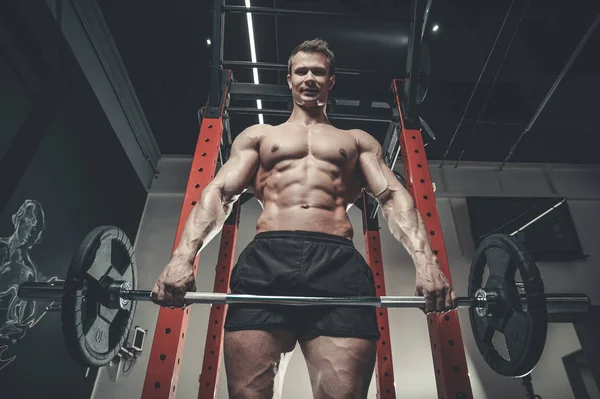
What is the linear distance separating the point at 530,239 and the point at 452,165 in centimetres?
134

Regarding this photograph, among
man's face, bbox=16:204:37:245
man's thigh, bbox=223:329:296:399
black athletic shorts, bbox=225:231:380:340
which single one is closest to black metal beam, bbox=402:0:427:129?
black athletic shorts, bbox=225:231:380:340

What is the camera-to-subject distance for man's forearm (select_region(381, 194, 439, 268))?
135cm

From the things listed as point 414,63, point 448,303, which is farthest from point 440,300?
point 414,63

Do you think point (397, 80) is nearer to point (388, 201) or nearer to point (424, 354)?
point (388, 201)

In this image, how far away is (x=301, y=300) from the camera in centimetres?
115

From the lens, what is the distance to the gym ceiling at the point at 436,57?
3.28 m

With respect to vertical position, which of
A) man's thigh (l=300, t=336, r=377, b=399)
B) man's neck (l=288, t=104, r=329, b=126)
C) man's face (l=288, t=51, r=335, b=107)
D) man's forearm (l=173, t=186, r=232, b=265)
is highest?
man's face (l=288, t=51, r=335, b=107)

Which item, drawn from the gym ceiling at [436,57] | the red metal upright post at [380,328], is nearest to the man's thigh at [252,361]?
the red metal upright post at [380,328]

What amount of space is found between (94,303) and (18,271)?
143 cm

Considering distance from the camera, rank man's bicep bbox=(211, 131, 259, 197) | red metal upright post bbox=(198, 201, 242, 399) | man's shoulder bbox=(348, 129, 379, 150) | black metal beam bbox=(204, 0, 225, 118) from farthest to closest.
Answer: red metal upright post bbox=(198, 201, 242, 399), black metal beam bbox=(204, 0, 225, 118), man's shoulder bbox=(348, 129, 379, 150), man's bicep bbox=(211, 131, 259, 197)

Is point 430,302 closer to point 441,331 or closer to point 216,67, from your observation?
point 441,331

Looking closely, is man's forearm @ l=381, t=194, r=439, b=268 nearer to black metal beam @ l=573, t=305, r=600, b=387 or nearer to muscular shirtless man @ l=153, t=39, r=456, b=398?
muscular shirtless man @ l=153, t=39, r=456, b=398

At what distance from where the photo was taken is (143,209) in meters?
4.45

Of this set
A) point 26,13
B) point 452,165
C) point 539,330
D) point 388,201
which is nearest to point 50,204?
point 26,13
